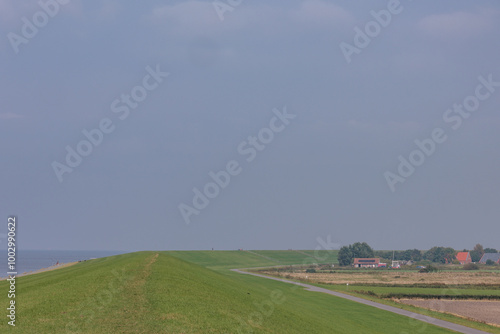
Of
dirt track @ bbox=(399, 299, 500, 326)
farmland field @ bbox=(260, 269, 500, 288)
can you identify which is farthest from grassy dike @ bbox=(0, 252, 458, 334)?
farmland field @ bbox=(260, 269, 500, 288)

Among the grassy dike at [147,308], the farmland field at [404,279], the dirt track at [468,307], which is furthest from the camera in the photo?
the farmland field at [404,279]

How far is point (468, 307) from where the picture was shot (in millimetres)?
73125

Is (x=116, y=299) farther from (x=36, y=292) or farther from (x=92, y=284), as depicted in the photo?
(x=36, y=292)

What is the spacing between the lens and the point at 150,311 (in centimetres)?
2936

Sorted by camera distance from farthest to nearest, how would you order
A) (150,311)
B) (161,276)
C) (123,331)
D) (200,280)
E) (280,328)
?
(200,280) → (161,276) → (280,328) → (150,311) → (123,331)

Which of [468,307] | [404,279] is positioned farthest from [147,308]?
[404,279]

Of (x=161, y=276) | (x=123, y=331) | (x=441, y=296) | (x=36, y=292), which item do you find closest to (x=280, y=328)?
(x=161, y=276)

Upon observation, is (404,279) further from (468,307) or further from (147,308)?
(147,308)

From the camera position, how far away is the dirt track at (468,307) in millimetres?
61972

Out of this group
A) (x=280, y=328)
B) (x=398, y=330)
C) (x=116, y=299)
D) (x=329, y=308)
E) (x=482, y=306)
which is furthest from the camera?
(x=482, y=306)

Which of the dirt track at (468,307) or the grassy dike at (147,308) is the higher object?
the grassy dike at (147,308)

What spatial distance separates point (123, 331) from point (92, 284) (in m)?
10.2

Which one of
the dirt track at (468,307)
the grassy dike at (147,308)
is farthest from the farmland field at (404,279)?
the grassy dike at (147,308)

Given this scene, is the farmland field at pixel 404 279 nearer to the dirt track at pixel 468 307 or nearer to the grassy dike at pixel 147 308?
the dirt track at pixel 468 307
